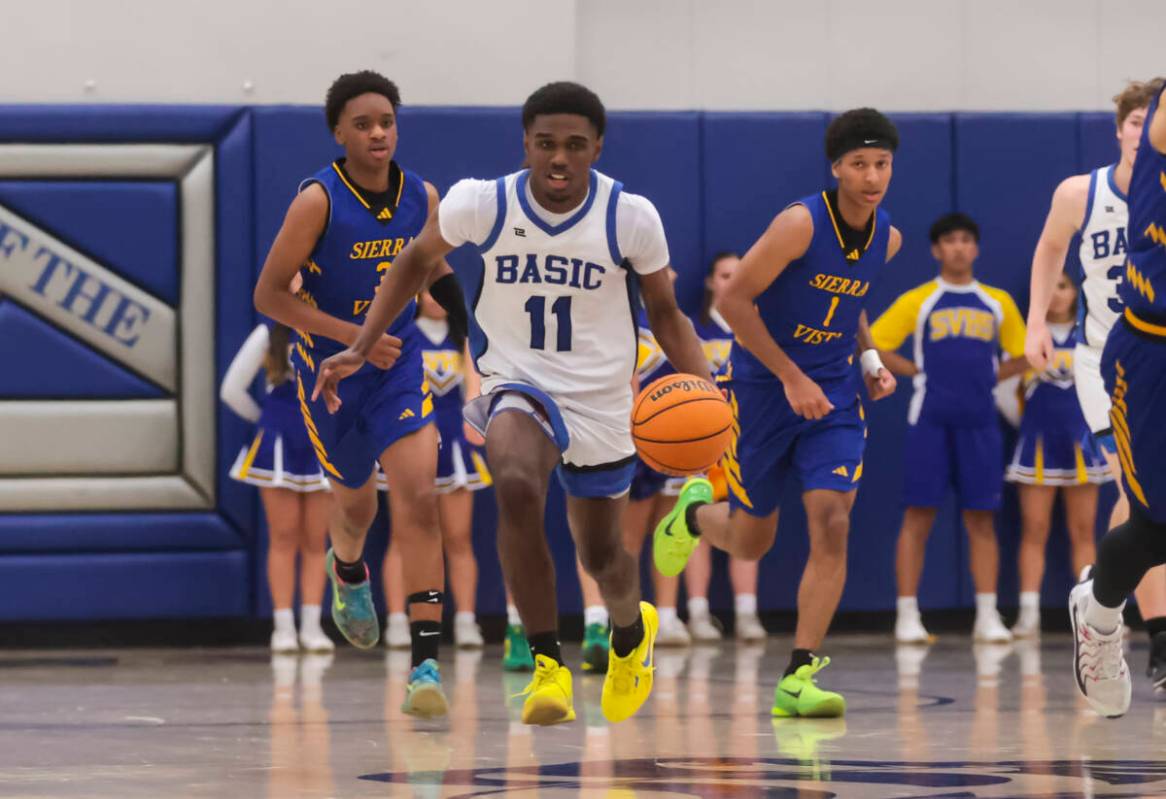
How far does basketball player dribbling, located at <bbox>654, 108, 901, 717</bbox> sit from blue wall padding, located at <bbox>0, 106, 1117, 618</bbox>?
3.75 metres

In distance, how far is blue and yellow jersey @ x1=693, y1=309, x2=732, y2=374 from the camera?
10273mm

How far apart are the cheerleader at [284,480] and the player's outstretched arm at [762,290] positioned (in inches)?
149

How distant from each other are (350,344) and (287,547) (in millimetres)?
3699

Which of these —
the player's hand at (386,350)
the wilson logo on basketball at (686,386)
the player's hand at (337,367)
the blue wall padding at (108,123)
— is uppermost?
the blue wall padding at (108,123)

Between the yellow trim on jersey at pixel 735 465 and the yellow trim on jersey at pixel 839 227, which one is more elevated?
the yellow trim on jersey at pixel 839 227

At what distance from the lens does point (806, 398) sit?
647cm

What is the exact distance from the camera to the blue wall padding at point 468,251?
1013 centimetres

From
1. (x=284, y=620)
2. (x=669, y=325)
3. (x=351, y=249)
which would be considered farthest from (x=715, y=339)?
(x=669, y=325)

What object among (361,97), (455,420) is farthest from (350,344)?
(455,420)

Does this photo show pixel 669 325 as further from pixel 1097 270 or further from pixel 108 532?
pixel 108 532

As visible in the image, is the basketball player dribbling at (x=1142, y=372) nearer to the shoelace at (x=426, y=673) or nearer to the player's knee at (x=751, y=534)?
the player's knee at (x=751, y=534)

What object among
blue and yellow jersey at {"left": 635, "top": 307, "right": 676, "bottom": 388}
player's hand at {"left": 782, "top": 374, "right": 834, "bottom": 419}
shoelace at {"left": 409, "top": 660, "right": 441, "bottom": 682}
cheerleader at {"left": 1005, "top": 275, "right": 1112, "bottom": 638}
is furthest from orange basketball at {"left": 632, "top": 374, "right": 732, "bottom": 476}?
cheerleader at {"left": 1005, "top": 275, "right": 1112, "bottom": 638}

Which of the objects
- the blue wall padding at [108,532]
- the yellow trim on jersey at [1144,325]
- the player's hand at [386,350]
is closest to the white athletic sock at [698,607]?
the blue wall padding at [108,532]

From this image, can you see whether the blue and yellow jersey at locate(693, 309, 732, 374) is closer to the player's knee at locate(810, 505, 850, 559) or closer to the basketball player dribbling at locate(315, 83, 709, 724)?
the player's knee at locate(810, 505, 850, 559)
